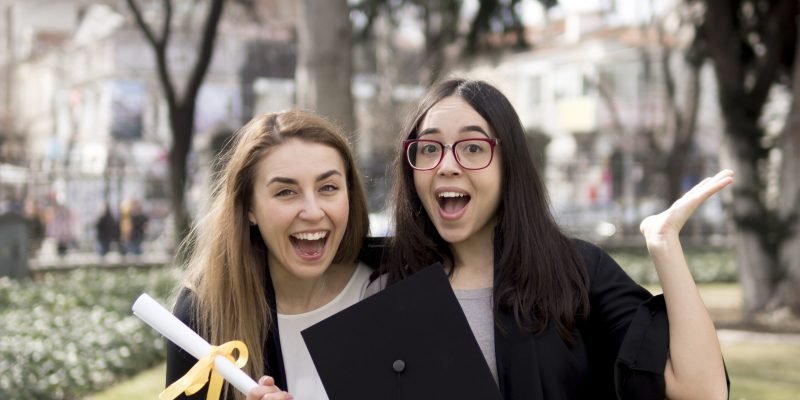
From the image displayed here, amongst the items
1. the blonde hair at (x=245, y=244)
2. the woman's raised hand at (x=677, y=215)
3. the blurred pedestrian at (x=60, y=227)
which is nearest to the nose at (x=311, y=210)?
the blonde hair at (x=245, y=244)

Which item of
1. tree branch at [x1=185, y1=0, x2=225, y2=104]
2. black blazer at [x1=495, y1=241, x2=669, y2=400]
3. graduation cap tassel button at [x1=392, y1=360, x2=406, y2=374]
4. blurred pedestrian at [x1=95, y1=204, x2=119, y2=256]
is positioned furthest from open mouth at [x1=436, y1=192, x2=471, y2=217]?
blurred pedestrian at [x1=95, y1=204, x2=119, y2=256]

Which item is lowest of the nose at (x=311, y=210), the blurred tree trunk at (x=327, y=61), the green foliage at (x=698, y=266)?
the green foliage at (x=698, y=266)

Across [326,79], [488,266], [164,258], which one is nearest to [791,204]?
[326,79]

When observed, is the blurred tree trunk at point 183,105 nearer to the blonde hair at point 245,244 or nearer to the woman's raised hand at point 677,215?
the blonde hair at point 245,244

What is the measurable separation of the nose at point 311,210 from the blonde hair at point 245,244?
21 cm

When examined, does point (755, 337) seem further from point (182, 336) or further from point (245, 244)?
point (182, 336)

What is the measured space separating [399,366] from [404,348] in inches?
2.0

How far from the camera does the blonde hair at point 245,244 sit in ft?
9.11

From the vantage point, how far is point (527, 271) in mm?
2674

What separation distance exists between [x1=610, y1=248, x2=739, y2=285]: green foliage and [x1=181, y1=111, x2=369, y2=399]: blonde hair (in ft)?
41.8

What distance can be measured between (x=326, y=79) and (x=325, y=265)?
15.8ft

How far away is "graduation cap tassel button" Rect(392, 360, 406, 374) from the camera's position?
2415mm

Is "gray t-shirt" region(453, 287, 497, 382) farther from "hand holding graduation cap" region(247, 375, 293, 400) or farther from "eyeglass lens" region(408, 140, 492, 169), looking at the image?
"hand holding graduation cap" region(247, 375, 293, 400)

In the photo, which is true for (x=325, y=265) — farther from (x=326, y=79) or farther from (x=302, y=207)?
(x=326, y=79)
